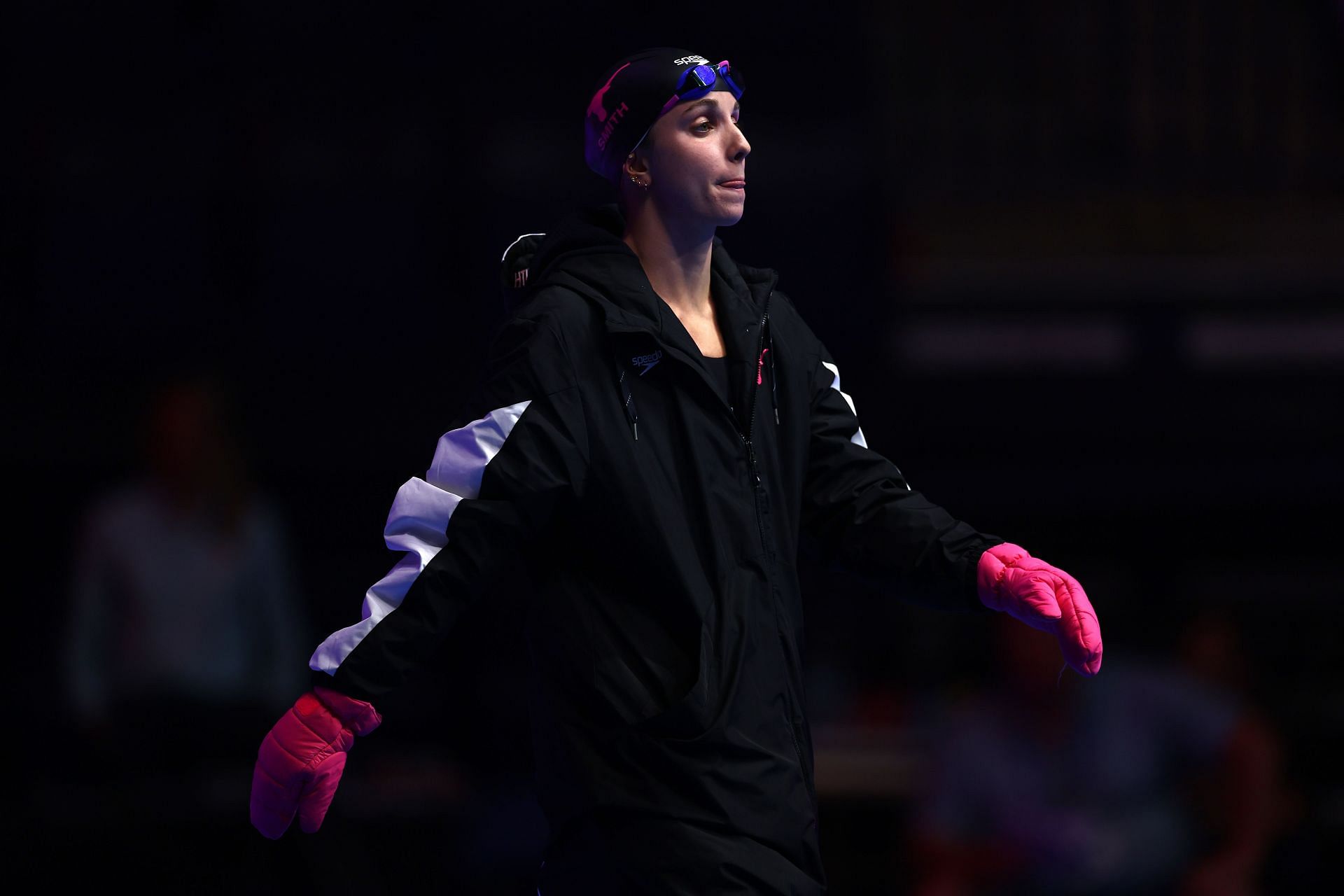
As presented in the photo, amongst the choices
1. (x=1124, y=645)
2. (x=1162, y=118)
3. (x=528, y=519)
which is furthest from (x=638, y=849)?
(x=1162, y=118)

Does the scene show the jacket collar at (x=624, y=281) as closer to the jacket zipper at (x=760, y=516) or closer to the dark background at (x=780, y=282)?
the jacket zipper at (x=760, y=516)

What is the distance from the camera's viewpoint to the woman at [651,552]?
197 cm

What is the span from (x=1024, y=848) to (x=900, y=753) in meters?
0.99

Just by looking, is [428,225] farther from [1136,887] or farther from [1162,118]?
[1136,887]

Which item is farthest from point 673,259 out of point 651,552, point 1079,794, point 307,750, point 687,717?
point 1079,794

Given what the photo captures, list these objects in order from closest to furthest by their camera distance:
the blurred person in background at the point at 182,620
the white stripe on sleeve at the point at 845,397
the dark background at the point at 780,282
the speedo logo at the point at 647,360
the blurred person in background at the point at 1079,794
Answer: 1. the speedo logo at the point at 647,360
2. the white stripe on sleeve at the point at 845,397
3. the blurred person in background at the point at 1079,794
4. the blurred person in background at the point at 182,620
5. the dark background at the point at 780,282

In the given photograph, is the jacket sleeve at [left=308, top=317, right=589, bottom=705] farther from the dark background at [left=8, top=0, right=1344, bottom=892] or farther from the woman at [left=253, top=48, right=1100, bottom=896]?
the dark background at [left=8, top=0, right=1344, bottom=892]

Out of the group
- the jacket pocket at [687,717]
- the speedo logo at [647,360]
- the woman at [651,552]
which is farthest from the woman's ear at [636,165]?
the jacket pocket at [687,717]

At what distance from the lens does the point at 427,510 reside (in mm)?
1970

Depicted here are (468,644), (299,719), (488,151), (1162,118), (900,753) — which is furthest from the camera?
(1162,118)

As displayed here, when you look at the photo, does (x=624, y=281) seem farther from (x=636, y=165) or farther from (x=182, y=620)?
(x=182, y=620)

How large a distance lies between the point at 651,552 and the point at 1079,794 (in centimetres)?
222

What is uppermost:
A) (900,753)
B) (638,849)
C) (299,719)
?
(299,719)

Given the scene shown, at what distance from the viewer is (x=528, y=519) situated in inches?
79.4
